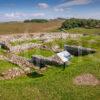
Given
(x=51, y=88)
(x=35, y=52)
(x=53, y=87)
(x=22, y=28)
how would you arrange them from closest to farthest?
(x=51, y=88)
(x=53, y=87)
(x=35, y=52)
(x=22, y=28)

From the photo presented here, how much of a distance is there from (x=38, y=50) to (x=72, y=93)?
923 inches

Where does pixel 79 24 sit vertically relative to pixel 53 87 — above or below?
below

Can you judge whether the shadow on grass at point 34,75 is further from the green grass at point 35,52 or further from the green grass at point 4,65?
the green grass at point 35,52

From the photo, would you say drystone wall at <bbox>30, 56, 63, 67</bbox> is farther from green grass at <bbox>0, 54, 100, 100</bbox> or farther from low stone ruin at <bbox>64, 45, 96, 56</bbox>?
low stone ruin at <bbox>64, 45, 96, 56</bbox>

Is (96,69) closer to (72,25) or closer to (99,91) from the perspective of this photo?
(99,91)

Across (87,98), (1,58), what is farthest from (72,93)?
(1,58)

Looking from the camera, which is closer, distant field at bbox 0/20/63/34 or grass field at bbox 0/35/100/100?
grass field at bbox 0/35/100/100

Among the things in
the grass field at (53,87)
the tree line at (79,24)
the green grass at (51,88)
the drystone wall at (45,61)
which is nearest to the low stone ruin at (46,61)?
the drystone wall at (45,61)

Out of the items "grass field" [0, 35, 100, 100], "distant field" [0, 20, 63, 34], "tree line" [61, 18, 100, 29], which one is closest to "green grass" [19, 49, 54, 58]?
"grass field" [0, 35, 100, 100]

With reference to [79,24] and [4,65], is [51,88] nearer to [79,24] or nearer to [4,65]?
[4,65]

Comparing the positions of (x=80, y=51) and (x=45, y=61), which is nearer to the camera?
(x=45, y=61)

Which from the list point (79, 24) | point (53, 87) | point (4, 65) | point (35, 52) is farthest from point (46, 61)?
point (79, 24)

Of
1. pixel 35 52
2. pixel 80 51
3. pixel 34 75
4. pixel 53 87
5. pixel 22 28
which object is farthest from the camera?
pixel 22 28

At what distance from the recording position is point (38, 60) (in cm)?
3831
